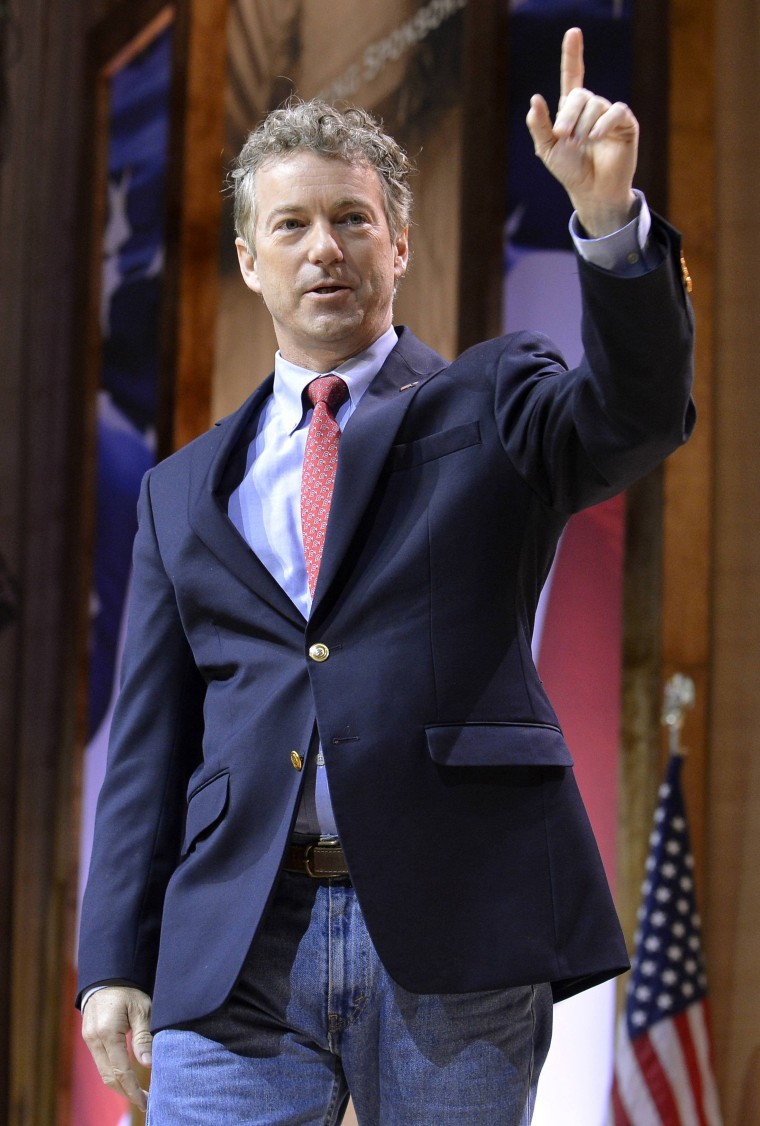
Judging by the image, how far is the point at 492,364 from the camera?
1.42 m

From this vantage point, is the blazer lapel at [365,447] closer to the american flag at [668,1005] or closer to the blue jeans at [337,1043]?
the blue jeans at [337,1043]

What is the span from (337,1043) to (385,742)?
1.04 ft

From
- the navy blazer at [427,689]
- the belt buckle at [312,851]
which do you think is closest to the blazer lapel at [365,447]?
the navy blazer at [427,689]

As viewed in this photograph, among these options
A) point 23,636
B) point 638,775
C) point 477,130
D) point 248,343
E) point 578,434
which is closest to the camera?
point 578,434

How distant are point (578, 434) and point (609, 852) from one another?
1.69 meters

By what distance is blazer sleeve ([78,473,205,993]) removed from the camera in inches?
59.3

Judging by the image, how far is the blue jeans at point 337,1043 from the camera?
1.31m

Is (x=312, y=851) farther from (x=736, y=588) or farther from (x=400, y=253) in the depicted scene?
(x=736, y=588)

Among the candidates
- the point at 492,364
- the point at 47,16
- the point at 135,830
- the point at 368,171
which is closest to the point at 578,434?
the point at 492,364

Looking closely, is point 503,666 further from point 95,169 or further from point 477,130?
point 95,169

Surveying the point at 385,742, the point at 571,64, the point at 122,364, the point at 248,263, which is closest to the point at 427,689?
the point at 385,742

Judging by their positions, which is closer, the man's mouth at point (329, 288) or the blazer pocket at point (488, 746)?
the blazer pocket at point (488, 746)

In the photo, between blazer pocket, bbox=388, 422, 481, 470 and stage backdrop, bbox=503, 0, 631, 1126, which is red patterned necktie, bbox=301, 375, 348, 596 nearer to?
blazer pocket, bbox=388, 422, 481, 470

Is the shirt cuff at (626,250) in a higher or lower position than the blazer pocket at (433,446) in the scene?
higher
